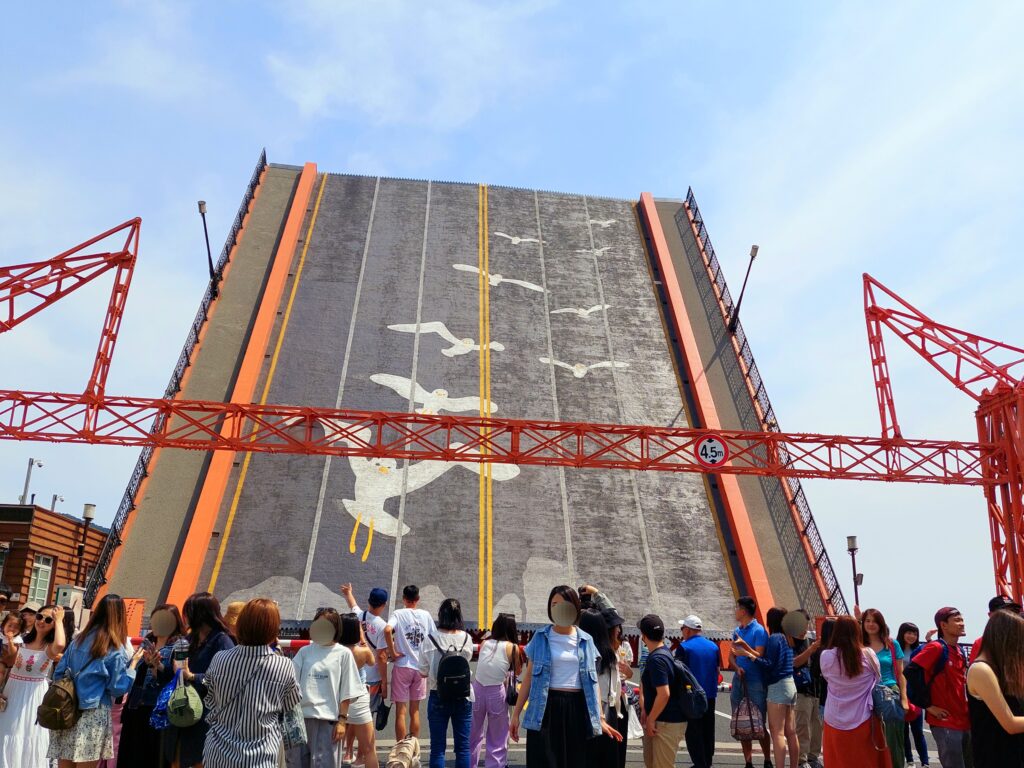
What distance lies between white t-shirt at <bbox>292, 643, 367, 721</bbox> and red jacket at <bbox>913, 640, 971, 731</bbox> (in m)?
4.57

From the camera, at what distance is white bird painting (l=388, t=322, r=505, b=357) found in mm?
30641

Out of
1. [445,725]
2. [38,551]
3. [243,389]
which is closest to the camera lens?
[445,725]

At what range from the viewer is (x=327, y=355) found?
29.2 meters

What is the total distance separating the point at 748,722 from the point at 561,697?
160 inches

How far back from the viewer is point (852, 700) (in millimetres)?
7348

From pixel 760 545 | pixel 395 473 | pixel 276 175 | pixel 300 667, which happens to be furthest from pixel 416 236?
pixel 300 667

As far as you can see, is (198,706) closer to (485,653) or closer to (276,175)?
(485,653)

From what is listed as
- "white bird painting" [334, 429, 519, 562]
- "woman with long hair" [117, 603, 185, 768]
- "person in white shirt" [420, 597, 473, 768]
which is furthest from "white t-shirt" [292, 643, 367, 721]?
"white bird painting" [334, 429, 519, 562]

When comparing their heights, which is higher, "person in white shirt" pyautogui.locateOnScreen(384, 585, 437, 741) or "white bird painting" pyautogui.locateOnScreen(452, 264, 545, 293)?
"white bird painting" pyautogui.locateOnScreen(452, 264, 545, 293)

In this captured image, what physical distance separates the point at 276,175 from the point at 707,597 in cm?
2612

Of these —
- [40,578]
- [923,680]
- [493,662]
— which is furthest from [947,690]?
[40,578]

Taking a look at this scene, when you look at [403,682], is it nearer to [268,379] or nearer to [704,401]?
[268,379]

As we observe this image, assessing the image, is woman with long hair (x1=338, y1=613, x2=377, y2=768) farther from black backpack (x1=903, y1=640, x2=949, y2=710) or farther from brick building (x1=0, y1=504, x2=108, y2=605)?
brick building (x1=0, y1=504, x2=108, y2=605)

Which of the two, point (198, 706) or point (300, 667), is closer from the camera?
point (198, 706)
